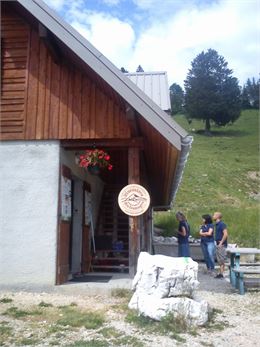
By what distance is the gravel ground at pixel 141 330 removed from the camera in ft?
17.4

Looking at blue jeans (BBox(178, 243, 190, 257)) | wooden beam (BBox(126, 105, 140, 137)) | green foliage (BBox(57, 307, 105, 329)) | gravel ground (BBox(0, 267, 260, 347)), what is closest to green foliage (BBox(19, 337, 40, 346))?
gravel ground (BBox(0, 267, 260, 347))

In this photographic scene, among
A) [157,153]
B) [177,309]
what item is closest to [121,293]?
[177,309]

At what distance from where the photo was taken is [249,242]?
76.2 feet

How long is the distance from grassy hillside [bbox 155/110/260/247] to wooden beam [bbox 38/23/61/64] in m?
16.7

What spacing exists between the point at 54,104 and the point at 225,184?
33664 mm

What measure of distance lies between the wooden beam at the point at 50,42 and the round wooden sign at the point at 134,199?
2.74 metres

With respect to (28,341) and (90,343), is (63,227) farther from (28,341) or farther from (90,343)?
(90,343)

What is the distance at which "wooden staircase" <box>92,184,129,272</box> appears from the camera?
12367mm

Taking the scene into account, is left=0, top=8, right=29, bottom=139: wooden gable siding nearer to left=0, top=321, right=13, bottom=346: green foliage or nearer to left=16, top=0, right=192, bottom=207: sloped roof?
left=16, top=0, right=192, bottom=207: sloped roof

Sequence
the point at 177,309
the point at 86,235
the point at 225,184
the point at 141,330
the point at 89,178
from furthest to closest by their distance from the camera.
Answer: the point at 225,184, the point at 89,178, the point at 86,235, the point at 177,309, the point at 141,330

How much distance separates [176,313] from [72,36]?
4.69m

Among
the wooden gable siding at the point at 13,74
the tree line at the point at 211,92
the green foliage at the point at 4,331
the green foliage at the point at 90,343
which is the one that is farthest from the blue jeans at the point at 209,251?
the tree line at the point at 211,92

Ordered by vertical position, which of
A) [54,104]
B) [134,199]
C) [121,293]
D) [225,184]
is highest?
[225,184]

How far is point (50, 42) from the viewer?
8.26m
